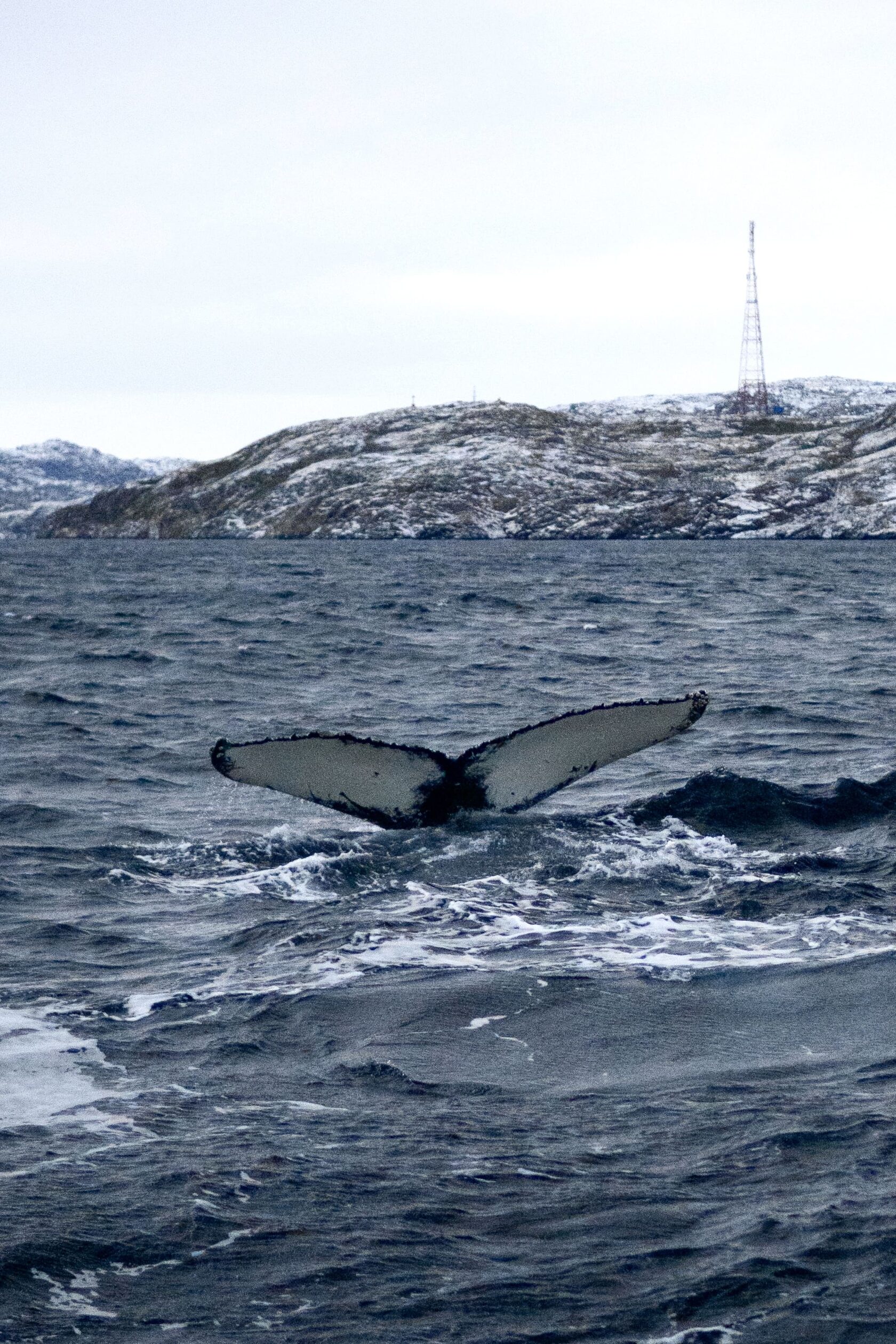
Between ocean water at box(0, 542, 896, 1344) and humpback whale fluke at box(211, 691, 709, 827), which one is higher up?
humpback whale fluke at box(211, 691, 709, 827)

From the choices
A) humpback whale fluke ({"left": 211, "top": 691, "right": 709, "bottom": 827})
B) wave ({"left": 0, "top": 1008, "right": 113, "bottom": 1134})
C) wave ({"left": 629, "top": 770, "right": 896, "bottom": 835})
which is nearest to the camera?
wave ({"left": 0, "top": 1008, "right": 113, "bottom": 1134})

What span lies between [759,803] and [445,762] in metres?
4.27

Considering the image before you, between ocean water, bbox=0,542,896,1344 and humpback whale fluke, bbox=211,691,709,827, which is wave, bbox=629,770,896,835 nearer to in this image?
ocean water, bbox=0,542,896,1344

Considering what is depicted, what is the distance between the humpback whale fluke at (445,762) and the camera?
10133 mm

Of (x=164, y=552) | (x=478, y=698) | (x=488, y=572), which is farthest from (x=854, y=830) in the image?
(x=164, y=552)

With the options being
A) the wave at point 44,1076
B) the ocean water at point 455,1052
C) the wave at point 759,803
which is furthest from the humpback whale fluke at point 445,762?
the wave at point 759,803

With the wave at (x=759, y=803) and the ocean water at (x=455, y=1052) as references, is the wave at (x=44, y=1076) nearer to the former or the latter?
the ocean water at (x=455, y=1052)

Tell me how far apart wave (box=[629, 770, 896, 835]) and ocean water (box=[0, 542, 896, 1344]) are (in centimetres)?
4

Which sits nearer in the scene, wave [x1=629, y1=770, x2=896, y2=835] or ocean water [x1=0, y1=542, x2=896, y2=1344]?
ocean water [x1=0, y1=542, x2=896, y2=1344]

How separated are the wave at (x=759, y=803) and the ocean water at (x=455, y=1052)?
0.04 meters

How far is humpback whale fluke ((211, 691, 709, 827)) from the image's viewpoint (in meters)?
10.1

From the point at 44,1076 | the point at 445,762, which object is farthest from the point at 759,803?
the point at 44,1076

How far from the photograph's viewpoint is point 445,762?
11000mm

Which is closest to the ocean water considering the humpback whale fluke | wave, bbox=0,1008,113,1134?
wave, bbox=0,1008,113,1134
